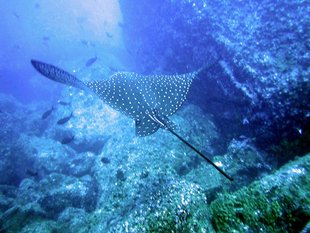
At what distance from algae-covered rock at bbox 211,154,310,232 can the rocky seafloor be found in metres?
0.01

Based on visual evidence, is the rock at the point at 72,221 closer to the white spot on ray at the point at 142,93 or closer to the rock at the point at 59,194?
the rock at the point at 59,194

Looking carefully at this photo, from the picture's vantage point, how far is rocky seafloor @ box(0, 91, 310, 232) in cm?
256

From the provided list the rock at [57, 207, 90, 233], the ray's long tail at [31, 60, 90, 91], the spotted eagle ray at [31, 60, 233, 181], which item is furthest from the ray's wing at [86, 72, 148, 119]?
the rock at [57, 207, 90, 233]

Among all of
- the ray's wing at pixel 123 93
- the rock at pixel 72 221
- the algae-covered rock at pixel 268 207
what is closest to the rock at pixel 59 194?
the rock at pixel 72 221

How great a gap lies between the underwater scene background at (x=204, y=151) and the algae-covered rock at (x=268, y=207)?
0.04 feet

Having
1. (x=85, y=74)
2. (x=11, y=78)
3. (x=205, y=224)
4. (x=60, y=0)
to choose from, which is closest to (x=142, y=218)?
(x=205, y=224)

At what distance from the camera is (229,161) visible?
17.1 ft

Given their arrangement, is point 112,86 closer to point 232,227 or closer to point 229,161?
point 229,161

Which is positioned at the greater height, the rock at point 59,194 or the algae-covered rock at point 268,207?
the rock at point 59,194

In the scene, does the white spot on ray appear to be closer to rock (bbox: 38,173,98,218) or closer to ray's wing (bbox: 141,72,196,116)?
ray's wing (bbox: 141,72,196,116)

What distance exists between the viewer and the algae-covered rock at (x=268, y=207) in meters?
2.46

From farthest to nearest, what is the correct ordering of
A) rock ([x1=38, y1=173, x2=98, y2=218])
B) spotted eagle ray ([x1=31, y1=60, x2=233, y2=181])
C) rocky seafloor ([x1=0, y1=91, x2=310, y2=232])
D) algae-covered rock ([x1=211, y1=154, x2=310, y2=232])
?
rock ([x1=38, y1=173, x2=98, y2=218]) → spotted eagle ray ([x1=31, y1=60, x2=233, y2=181]) → rocky seafloor ([x1=0, y1=91, x2=310, y2=232]) → algae-covered rock ([x1=211, y1=154, x2=310, y2=232])

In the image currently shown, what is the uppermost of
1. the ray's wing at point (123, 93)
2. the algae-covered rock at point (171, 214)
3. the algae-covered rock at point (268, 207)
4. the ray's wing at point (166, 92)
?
the ray's wing at point (123, 93)

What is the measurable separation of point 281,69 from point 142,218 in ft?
15.1
